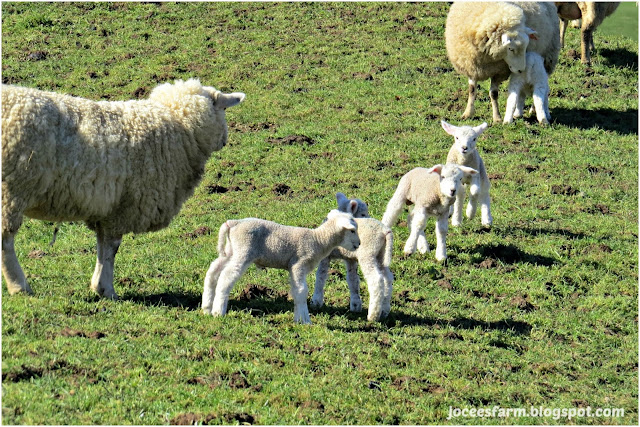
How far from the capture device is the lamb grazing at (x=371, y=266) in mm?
9234

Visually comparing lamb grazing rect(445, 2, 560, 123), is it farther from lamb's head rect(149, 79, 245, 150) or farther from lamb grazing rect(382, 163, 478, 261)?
lamb's head rect(149, 79, 245, 150)

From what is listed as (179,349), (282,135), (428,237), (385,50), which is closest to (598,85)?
(385,50)

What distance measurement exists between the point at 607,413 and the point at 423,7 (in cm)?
1681

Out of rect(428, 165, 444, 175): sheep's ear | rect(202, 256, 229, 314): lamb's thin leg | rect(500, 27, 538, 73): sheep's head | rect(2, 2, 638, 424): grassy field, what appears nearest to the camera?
rect(2, 2, 638, 424): grassy field

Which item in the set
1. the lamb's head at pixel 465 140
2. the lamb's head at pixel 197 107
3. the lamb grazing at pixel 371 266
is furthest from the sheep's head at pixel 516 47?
the lamb grazing at pixel 371 266

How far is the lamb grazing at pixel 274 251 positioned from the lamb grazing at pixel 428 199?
1985 millimetres

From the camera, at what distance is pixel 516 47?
16.0m

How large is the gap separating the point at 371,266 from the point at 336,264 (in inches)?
86.6

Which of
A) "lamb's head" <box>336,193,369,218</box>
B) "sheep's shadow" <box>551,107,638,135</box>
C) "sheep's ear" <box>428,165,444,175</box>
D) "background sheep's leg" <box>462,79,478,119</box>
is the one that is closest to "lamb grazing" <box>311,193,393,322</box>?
"lamb's head" <box>336,193,369,218</box>

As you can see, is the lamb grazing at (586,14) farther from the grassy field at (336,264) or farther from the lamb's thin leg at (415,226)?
the lamb's thin leg at (415,226)

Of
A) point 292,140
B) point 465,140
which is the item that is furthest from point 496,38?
point 465,140

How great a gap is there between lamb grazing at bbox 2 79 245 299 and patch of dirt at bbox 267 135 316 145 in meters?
5.69

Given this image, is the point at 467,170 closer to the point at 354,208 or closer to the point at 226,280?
the point at 354,208

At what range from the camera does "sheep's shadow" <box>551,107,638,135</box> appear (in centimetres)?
1705
